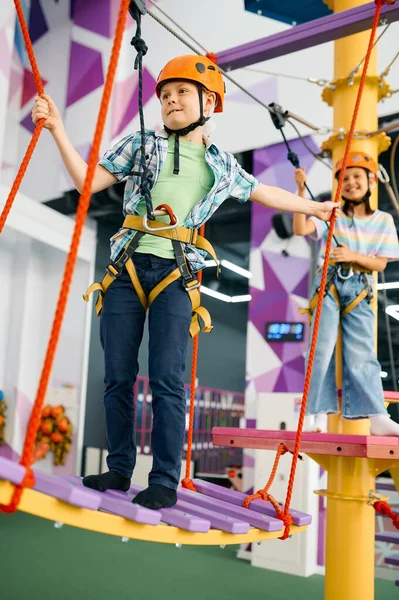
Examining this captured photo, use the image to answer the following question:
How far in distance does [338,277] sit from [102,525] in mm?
1522

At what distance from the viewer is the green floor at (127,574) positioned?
3.78 meters

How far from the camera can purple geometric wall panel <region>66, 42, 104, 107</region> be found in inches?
265

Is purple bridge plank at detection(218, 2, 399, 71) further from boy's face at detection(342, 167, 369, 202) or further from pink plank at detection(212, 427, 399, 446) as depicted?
pink plank at detection(212, 427, 399, 446)

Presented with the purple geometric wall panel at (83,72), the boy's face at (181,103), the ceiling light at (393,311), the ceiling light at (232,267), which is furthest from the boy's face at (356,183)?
the ceiling light at (232,267)

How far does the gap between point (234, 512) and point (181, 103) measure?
44.5 inches

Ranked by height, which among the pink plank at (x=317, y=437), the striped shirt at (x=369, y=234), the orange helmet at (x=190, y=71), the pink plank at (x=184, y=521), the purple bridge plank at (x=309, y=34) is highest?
the purple bridge plank at (x=309, y=34)

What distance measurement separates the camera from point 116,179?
1.70 meters

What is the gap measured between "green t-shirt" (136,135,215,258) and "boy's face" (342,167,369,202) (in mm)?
958

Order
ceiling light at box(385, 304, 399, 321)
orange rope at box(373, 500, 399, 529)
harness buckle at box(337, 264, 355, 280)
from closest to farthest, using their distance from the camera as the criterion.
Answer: orange rope at box(373, 500, 399, 529) → harness buckle at box(337, 264, 355, 280) → ceiling light at box(385, 304, 399, 321)

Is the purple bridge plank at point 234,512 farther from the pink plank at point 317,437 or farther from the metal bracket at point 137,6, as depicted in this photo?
the metal bracket at point 137,6

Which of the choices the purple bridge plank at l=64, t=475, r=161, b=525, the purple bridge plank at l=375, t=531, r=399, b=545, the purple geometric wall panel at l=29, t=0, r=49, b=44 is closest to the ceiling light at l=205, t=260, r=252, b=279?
the purple geometric wall panel at l=29, t=0, r=49, b=44

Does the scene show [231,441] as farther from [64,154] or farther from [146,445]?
[146,445]

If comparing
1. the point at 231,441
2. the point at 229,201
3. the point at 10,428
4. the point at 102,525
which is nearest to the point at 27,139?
the point at 229,201

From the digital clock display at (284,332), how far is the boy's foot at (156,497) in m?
3.53
